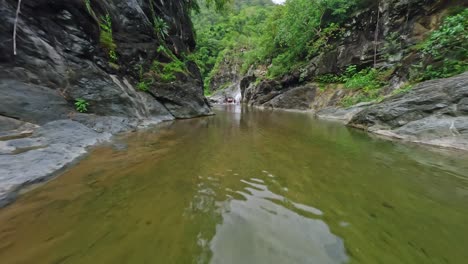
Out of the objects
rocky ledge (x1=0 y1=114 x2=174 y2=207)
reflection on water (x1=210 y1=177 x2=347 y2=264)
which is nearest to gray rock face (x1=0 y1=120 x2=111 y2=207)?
rocky ledge (x1=0 y1=114 x2=174 y2=207)

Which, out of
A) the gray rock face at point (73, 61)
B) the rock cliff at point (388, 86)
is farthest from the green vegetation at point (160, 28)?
the rock cliff at point (388, 86)

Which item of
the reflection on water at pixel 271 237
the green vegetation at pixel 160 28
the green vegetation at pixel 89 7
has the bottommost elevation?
the reflection on water at pixel 271 237

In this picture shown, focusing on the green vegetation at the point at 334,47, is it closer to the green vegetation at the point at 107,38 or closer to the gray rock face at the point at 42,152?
the green vegetation at the point at 107,38

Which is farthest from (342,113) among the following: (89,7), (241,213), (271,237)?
A: (89,7)

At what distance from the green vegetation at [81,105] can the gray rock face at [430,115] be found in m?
9.11

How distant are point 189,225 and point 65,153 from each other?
2.96 meters

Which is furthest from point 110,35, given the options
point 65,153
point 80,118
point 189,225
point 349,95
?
point 349,95

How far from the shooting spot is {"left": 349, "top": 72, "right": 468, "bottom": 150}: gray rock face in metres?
4.88

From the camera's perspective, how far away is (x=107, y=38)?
7.43 metres

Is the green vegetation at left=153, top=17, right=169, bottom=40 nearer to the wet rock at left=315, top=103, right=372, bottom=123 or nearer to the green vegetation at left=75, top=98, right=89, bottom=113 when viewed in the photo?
the green vegetation at left=75, top=98, right=89, bottom=113

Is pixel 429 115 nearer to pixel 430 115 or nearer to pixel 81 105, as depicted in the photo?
pixel 430 115

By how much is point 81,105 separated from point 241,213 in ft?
18.8

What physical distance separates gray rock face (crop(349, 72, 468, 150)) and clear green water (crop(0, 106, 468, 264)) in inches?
75.0

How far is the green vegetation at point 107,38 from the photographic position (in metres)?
7.23
